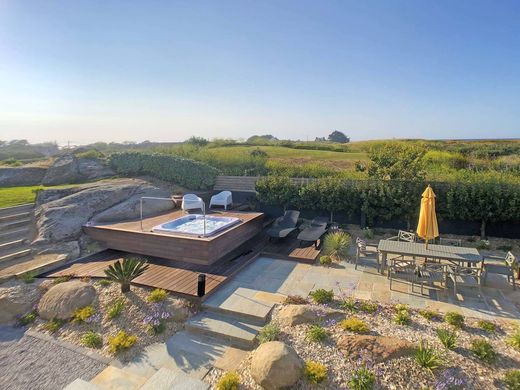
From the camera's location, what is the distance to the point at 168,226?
8.81 m

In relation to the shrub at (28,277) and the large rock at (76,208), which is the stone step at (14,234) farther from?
the shrub at (28,277)

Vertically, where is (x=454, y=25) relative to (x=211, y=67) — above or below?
above

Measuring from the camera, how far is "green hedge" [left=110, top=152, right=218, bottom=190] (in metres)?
13.5

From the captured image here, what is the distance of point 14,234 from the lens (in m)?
8.76

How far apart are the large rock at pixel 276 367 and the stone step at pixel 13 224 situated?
897 cm

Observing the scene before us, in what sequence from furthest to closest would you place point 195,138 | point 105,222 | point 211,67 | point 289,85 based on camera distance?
point 195,138 → point 289,85 → point 211,67 → point 105,222

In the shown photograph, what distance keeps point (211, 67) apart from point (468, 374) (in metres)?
12.5

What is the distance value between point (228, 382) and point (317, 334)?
1.53m

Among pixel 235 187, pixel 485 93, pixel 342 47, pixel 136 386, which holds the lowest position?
pixel 136 386

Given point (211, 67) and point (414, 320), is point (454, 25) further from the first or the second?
point (414, 320)

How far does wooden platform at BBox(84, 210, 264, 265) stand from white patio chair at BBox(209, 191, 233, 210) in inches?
89.0

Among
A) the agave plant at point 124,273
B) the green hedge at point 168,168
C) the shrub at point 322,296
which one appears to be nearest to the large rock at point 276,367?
the shrub at point 322,296

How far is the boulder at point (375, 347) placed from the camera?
4.14 metres

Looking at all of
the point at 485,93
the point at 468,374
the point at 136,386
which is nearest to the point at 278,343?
the point at 136,386
